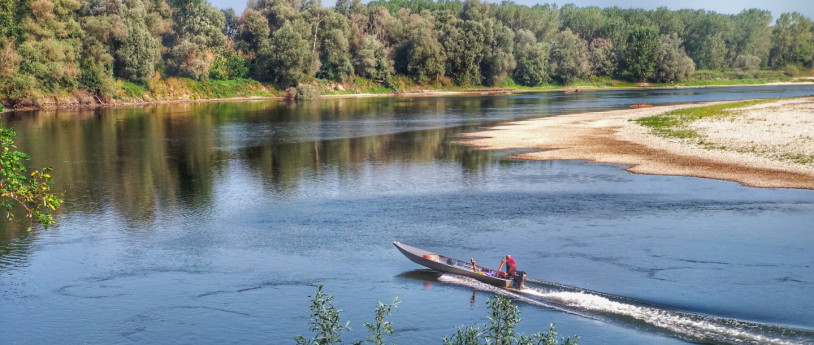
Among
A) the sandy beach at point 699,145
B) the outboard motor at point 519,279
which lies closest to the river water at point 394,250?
the outboard motor at point 519,279

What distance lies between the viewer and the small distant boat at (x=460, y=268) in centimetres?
3153

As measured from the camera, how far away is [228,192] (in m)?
54.8

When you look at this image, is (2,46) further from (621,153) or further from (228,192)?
(621,153)

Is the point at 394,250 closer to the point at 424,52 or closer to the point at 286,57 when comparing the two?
the point at 286,57

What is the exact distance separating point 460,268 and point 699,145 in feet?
162

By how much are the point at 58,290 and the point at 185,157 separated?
4247 centimetres

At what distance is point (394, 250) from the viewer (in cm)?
3812

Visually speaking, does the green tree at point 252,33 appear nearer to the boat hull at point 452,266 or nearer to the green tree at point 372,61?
the green tree at point 372,61

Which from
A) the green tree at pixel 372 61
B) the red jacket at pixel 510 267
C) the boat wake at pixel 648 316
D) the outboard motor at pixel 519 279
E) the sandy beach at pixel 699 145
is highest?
the green tree at pixel 372 61

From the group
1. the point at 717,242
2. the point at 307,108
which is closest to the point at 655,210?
the point at 717,242

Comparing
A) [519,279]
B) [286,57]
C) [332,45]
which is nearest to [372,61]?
[332,45]

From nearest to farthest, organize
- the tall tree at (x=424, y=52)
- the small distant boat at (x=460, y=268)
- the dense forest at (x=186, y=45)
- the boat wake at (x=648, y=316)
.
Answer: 1. the boat wake at (x=648, y=316)
2. the small distant boat at (x=460, y=268)
3. the dense forest at (x=186, y=45)
4. the tall tree at (x=424, y=52)

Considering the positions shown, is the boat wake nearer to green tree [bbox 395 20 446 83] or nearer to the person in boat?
the person in boat

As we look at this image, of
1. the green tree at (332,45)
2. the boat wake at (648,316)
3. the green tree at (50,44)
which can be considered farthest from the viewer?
the green tree at (332,45)
